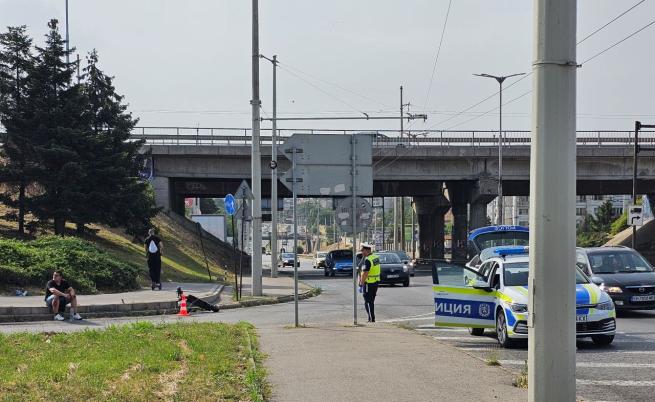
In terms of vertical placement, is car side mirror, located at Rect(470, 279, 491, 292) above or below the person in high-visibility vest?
above

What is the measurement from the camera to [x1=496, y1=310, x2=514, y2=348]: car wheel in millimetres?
13555

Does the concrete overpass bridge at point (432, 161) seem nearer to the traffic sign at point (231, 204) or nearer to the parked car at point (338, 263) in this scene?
the parked car at point (338, 263)

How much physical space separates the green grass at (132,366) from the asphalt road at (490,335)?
3.43m

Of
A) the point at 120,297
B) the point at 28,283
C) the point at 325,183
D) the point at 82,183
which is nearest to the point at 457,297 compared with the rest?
the point at 325,183

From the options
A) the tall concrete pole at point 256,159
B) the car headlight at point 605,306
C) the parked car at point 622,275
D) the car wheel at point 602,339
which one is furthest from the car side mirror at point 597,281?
the tall concrete pole at point 256,159

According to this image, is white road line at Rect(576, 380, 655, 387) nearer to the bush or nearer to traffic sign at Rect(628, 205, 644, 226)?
the bush

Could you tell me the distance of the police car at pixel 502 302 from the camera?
13.3 m

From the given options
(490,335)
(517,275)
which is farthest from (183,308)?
(517,275)

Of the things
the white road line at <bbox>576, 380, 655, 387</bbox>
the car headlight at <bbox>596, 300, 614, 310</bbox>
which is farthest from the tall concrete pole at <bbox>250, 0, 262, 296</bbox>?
the white road line at <bbox>576, 380, 655, 387</bbox>

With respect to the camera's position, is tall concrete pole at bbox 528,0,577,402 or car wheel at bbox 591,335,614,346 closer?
tall concrete pole at bbox 528,0,577,402

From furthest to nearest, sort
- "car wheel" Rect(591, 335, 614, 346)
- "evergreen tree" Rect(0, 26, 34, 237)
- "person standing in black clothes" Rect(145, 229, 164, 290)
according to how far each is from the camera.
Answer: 1. "evergreen tree" Rect(0, 26, 34, 237)
2. "person standing in black clothes" Rect(145, 229, 164, 290)
3. "car wheel" Rect(591, 335, 614, 346)

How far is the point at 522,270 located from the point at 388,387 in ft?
21.3

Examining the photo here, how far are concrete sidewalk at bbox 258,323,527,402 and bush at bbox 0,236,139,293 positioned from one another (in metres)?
9.90

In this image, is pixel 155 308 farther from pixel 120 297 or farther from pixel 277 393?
pixel 277 393
